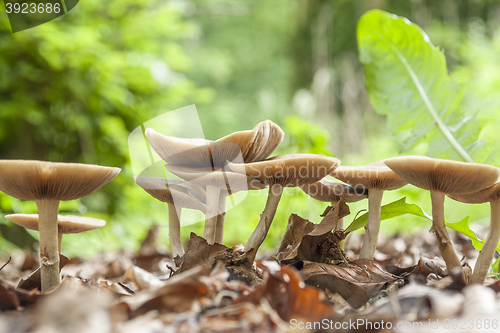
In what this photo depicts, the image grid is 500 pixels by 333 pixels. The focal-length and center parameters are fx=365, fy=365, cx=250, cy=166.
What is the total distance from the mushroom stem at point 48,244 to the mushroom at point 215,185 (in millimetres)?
313

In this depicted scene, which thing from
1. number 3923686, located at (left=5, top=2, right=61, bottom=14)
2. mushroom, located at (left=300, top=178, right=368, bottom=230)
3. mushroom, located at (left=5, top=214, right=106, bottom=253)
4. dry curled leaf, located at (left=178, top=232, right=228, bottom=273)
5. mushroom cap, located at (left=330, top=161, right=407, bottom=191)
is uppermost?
number 3923686, located at (left=5, top=2, right=61, bottom=14)

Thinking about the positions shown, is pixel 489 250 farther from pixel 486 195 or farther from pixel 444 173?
pixel 444 173

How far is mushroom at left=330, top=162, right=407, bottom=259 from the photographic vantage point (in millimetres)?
957

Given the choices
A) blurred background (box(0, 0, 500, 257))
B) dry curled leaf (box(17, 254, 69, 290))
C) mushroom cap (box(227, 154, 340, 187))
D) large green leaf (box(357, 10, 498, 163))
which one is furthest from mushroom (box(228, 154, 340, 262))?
blurred background (box(0, 0, 500, 257))

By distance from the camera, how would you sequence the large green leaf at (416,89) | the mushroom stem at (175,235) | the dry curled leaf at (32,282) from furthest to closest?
the large green leaf at (416,89) < the mushroom stem at (175,235) < the dry curled leaf at (32,282)

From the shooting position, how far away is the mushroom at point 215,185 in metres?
0.90

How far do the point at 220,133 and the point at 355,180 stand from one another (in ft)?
32.6

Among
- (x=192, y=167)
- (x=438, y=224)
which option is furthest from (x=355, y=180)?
(x=192, y=167)

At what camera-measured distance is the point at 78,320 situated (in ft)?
1.67

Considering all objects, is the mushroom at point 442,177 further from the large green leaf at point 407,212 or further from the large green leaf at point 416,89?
the large green leaf at point 416,89

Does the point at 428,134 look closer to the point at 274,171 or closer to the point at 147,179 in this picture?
the point at 274,171

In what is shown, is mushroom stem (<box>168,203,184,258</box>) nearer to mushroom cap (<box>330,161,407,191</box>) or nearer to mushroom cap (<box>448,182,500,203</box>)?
mushroom cap (<box>330,161,407,191</box>)

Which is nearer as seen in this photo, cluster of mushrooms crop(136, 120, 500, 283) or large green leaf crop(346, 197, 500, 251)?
cluster of mushrooms crop(136, 120, 500, 283)

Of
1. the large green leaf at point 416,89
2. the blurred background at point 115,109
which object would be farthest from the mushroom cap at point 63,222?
the blurred background at point 115,109
